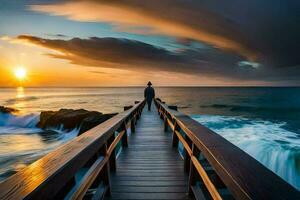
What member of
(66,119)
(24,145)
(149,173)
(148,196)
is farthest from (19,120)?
(148,196)

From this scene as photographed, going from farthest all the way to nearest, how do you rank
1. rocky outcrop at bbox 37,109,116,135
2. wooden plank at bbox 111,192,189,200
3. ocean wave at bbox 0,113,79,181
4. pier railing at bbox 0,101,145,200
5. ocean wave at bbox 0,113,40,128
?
1. ocean wave at bbox 0,113,40,128
2. rocky outcrop at bbox 37,109,116,135
3. ocean wave at bbox 0,113,79,181
4. wooden plank at bbox 111,192,189,200
5. pier railing at bbox 0,101,145,200

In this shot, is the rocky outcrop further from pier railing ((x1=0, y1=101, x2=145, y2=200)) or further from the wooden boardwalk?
pier railing ((x1=0, y1=101, x2=145, y2=200))

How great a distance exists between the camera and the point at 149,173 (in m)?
4.00

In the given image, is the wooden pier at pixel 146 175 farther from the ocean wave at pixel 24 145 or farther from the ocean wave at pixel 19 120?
the ocean wave at pixel 19 120

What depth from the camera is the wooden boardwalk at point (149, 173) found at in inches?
125

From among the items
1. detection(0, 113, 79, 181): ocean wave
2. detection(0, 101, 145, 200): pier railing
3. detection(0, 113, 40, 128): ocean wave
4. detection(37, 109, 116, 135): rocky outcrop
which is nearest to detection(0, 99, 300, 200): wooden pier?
detection(0, 101, 145, 200): pier railing

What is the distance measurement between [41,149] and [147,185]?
55.7 feet

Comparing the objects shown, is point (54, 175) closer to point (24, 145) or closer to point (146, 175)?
point (146, 175)

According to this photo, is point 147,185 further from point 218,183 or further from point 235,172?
point 235,172

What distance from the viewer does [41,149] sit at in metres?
17.3

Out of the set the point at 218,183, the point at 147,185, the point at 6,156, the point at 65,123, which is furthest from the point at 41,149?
the point at 218,183

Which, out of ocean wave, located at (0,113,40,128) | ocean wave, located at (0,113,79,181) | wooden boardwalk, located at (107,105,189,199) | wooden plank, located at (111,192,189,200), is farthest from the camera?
ocean wave, located at (0,113,40,128)

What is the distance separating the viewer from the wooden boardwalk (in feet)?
10.4

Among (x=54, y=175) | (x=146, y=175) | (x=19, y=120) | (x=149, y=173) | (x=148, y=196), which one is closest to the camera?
(x=54, y=175)
